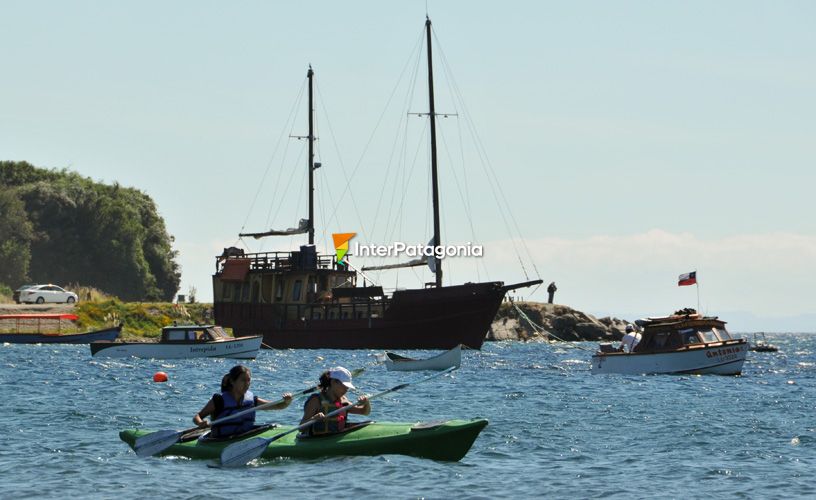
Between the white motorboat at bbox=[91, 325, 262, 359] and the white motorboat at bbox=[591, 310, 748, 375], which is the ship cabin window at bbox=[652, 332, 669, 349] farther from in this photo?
the white motorboat at bbox=[91, 325, 262, 359]

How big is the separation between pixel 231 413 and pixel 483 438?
6484 millimetres

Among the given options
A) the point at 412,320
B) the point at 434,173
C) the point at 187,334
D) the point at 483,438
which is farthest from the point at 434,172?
the point at 483,438

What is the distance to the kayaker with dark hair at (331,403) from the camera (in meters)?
20.6

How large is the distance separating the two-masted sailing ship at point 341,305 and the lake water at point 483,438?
23772 millimetres

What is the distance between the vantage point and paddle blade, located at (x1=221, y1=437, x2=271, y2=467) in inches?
821

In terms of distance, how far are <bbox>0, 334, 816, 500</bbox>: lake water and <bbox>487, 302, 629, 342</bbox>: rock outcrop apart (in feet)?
203

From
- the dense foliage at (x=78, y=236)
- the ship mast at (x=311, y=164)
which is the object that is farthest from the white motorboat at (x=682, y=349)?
the dense foliage at (x=78, y=236)

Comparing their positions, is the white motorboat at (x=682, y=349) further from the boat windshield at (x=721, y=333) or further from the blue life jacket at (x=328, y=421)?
the blue life jacket at (x=328, y=421)

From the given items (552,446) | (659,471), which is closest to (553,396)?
(552,446)

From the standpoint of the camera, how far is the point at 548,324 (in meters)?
110

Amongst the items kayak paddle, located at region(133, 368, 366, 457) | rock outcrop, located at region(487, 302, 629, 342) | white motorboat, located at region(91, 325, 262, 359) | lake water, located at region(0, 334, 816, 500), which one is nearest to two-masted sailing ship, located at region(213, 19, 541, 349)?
white motorboat, located at region(91, 325, 262, 359)

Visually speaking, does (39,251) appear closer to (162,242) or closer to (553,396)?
(162,242)

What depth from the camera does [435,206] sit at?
237ft

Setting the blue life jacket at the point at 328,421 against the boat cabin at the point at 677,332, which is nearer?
the blue life jacket at the point at 328,421
